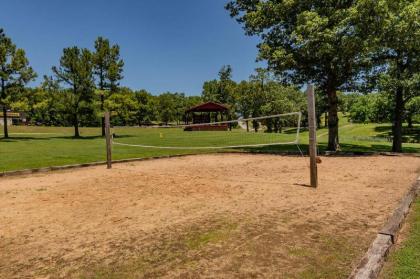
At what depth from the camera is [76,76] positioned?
43844 millimetres

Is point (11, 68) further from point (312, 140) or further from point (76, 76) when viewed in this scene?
point (312, 140)

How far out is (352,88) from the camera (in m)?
22.5

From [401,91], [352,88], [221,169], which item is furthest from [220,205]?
[401,91]

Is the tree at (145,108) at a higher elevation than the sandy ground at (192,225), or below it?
higher

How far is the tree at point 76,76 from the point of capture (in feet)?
143

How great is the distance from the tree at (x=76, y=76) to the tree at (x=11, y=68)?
17.0ft

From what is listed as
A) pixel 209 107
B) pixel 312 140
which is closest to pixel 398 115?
pixel 312 140

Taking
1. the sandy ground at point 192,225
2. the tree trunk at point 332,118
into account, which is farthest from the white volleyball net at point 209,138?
the sandy ground at point 192,225

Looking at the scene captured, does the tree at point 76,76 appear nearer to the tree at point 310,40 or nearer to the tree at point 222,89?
the tree at point 310,40

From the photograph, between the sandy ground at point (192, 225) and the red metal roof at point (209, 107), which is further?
the red metal roof at point (209, 107)

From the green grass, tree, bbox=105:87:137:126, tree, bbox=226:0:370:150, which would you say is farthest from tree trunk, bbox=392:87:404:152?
tree, bbox=105:87:137:126

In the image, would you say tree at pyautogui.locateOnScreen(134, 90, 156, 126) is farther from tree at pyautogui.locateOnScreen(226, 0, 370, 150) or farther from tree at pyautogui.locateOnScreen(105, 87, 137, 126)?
tree at pyautogui.locateOnScreen(226, 0, 370, 150)

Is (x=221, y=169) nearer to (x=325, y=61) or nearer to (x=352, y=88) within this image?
(x=325, y=61)

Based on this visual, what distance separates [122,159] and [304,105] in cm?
6696
